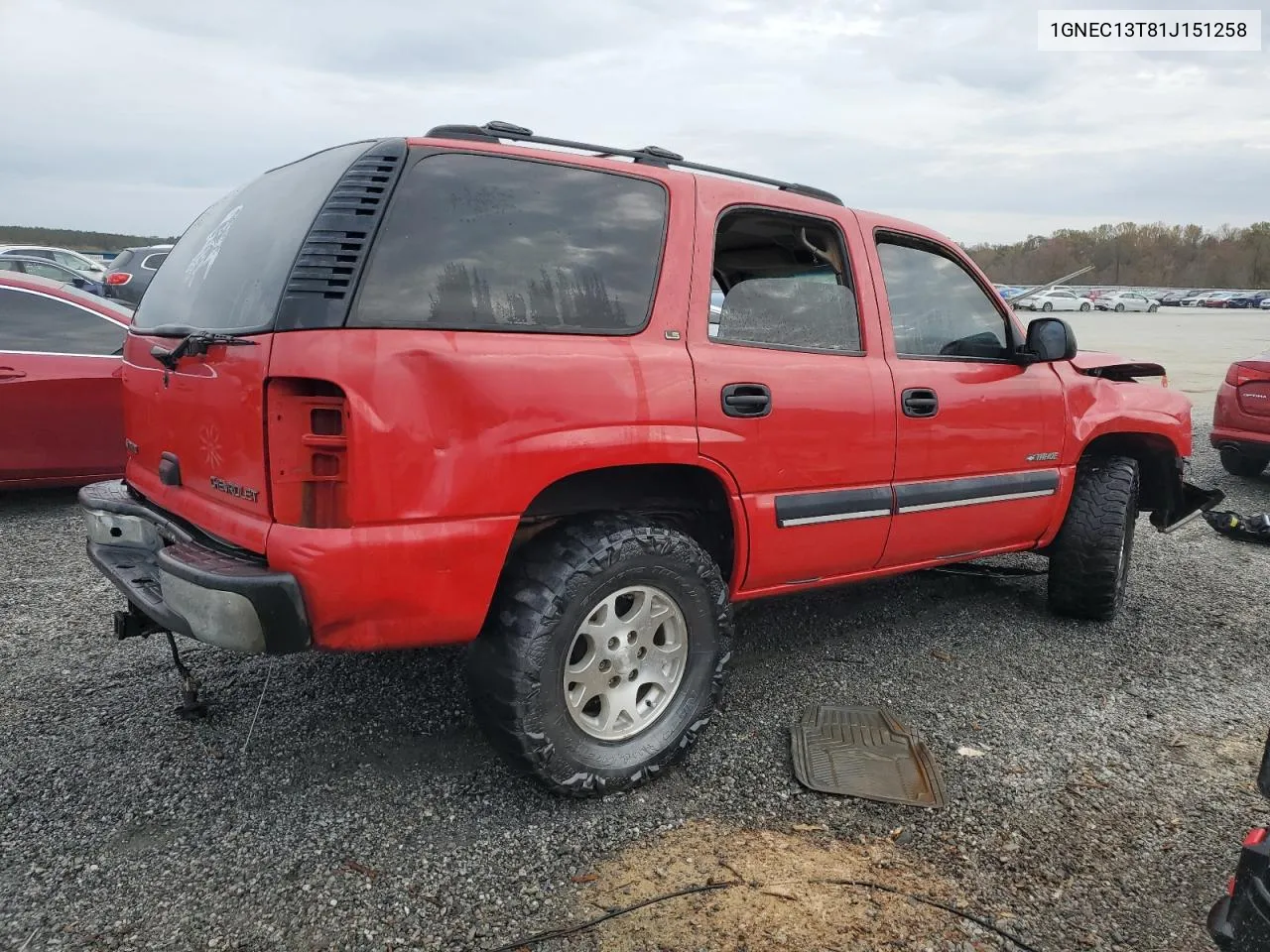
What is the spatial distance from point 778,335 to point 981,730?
5.14 feet

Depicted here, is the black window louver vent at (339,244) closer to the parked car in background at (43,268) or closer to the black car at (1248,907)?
the black car at (1248,907)

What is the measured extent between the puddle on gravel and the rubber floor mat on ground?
0.89 ft

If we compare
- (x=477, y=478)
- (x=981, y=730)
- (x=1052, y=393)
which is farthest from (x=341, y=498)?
(x=1052, y=393)

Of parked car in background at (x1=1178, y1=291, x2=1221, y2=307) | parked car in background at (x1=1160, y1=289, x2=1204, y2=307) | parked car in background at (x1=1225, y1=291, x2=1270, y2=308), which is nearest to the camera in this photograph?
parked car in background at (x1=1225, y1=291, x2=1270, y2=308)

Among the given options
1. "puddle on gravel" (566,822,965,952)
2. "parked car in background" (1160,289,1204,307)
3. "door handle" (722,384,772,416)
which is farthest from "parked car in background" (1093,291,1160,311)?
"puddle on gravel" (566,822,965,952)

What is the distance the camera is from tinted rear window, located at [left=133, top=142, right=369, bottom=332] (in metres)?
2.35

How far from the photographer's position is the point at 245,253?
2.57 meters

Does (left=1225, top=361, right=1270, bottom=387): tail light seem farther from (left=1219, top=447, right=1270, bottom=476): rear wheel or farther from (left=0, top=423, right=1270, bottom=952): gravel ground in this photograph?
(left=0, top=423, right=1270, bottom=952): gravel ground

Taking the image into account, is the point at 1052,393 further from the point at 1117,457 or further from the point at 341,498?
the point at 341,498

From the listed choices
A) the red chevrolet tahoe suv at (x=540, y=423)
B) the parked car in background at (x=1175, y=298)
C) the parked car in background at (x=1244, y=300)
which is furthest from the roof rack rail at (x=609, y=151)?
the parked car in background at (x=1244, y=300)

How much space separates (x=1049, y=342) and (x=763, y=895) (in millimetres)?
2583

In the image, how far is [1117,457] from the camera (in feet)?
13.9

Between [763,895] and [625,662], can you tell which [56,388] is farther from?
[763,895]

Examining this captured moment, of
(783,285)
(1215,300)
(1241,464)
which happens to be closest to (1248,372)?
(1241,464)
